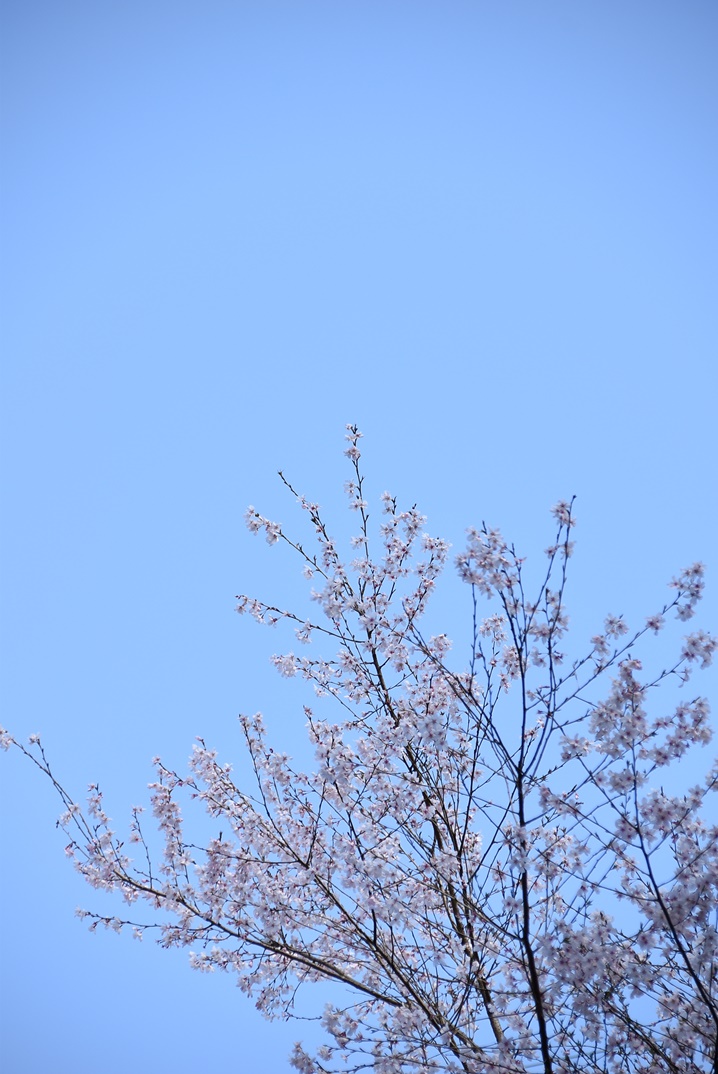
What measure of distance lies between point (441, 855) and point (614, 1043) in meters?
1.59

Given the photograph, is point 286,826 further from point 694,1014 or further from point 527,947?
point 694,1014

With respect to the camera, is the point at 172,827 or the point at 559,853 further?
the point at 172,827

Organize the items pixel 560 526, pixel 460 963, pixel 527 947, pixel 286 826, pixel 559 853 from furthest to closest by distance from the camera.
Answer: pixel 286 826 → pixel 559 853 → pixel 460 963 → pixel 560 526 → pixel 527 947

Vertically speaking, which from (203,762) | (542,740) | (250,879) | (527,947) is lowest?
(527,947)

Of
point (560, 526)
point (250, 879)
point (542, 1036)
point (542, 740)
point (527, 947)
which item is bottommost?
point (542, 1036)

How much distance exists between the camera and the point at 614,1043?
496cm

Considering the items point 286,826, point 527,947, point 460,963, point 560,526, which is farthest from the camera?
point 286,826

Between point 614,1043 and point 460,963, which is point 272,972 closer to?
point 460,963

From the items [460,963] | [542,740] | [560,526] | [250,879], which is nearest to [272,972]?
[250,879]

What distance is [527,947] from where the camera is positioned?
3982mm

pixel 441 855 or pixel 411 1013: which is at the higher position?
pixel 441 855

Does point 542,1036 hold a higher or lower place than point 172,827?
lower

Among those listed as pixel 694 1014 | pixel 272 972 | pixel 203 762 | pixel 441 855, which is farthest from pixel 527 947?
pixel 203 762

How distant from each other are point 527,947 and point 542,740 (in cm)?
101
